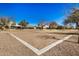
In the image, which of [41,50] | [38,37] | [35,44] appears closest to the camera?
[41,50]

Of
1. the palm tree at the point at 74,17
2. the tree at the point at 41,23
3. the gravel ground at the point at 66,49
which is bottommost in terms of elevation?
the gravel ground at the point at 66,49

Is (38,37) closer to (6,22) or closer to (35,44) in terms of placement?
(35,44)

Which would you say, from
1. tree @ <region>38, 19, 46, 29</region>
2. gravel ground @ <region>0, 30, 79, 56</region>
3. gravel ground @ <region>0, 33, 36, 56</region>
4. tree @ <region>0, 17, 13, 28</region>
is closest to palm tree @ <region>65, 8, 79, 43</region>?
gravel ground @ <region>0, 30, 79, 56</region>

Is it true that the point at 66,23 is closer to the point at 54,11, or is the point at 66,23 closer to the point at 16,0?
the point at 54,11

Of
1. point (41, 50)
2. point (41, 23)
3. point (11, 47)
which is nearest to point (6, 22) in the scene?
point (11, 47)

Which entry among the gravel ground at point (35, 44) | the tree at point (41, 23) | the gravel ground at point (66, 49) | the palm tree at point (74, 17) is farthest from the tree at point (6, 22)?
the palm tree at point (74, 17)

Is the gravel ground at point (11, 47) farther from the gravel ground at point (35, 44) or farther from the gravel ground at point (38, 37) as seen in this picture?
the gravel ground at point (38, 37)

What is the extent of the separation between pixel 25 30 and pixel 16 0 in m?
0.68

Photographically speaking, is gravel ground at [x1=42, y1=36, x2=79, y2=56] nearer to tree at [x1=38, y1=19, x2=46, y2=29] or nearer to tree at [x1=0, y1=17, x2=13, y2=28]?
tree at [x1=38, y1=19, x2=46, y2=29]

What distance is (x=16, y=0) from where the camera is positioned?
3961 millimetres

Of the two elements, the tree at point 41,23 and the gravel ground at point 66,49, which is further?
the tree at point 41,23

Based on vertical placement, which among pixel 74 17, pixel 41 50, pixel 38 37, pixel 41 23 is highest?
pixel 74 17

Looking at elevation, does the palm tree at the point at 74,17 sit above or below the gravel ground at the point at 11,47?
above

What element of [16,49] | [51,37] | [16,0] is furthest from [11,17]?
[51,37]
